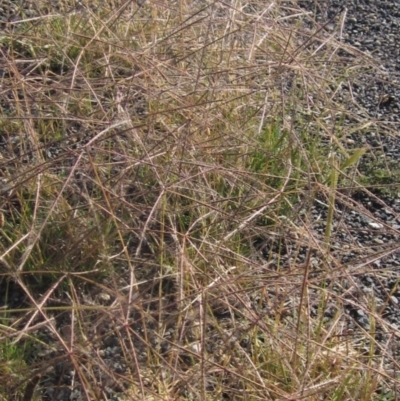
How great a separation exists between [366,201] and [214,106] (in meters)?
0.55

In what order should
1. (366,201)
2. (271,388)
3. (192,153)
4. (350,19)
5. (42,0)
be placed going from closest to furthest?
(271,388)
(192,153)
(366,201)
(42,0)
(350,19)

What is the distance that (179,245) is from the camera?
1.92 m

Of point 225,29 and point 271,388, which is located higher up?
point 225,29

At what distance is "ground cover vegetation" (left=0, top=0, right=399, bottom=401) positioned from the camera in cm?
184

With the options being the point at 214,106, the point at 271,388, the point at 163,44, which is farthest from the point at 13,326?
the point at 163,44

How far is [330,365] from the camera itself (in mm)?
1958

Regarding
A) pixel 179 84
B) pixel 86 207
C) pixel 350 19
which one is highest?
pixel 179 84

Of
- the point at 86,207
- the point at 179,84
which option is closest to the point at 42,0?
the point at 179,84

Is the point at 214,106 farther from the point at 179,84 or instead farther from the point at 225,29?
the point at 225,29

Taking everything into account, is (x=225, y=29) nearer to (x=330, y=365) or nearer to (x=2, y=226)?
(x=2, y=226)

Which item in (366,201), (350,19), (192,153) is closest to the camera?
(192,153)

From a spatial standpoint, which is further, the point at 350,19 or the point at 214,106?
the point at 350,19

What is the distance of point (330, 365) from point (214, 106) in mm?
813

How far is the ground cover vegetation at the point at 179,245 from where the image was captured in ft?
6.05
